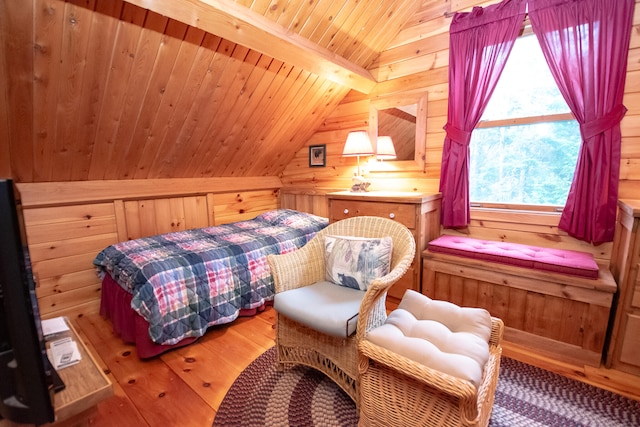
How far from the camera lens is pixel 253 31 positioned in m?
1.86

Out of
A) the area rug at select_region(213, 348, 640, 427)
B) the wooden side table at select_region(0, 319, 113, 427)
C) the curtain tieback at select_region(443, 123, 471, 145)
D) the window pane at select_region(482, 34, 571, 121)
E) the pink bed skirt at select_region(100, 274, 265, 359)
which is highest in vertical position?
the window pane at select_region(482, 34, 571, 121)

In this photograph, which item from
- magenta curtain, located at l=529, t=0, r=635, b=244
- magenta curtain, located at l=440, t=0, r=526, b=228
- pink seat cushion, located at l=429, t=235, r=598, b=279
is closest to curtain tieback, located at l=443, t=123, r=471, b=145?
magenta curtain, located at l=440, t=0, r=526, b=228

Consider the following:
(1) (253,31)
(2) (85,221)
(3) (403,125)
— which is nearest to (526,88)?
(3) (403,125)

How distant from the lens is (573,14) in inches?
78.7

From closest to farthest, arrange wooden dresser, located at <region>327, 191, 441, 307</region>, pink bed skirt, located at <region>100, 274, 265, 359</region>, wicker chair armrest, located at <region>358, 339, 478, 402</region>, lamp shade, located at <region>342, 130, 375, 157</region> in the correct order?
wicker chair armrest, located at <region>358, 339, 478, 402</region> < pink bed skirt, located at <region>100, 274, 265, 359</region> < wooden dresser, located at <region>327, 191, 441, 307</region> < lamp shade, located at <region>342, 130, 375, 157</region>

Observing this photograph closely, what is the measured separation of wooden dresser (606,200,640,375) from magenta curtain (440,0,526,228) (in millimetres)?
980

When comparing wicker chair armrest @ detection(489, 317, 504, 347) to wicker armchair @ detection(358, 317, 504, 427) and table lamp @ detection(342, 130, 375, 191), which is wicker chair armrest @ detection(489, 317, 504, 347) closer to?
wicker armchair @ detection(358, 317, 504, 427)

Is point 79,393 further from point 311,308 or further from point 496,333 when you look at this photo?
point 496,333

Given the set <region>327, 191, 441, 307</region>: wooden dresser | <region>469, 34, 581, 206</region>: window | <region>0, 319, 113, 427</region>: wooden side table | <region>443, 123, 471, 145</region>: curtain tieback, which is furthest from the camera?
<region>443, 123, 471, 145</region>: curtain tieback

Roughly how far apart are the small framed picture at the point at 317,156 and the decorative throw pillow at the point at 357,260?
1.93 meters

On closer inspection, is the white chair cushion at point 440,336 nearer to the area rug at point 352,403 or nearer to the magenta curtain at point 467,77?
the area rug at point 352,403

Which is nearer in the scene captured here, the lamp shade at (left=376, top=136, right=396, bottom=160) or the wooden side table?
the wooden side table

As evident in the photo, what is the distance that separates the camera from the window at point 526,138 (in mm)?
2219

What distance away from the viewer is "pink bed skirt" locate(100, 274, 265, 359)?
1905 mm
